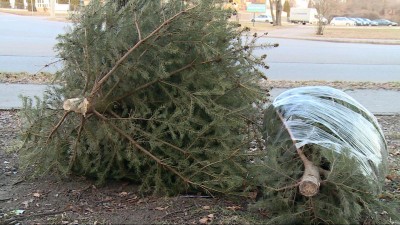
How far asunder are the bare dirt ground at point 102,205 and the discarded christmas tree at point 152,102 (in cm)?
14

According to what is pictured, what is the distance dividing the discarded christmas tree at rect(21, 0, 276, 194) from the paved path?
13.0 feet

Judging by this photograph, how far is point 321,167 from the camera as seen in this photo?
3.47 meters

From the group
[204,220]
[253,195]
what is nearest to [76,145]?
[204,220]

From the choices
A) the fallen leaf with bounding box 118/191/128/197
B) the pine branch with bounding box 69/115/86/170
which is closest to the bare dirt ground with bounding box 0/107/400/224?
the fallen leaf with bounding box 118/191/128/197

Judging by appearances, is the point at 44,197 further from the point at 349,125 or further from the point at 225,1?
the point at 349,125

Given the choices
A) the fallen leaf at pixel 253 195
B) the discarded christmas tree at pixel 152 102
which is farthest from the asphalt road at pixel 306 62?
the fallen leaf at pixel 253 195

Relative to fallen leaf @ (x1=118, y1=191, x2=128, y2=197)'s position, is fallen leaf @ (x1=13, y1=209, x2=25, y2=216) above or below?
above

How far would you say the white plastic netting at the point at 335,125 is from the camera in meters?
3.57

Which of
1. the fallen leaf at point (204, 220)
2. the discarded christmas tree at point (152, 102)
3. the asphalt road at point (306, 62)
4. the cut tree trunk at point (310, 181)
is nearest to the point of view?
the cut tree trunk at point (310, 181)

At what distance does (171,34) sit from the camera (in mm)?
3734

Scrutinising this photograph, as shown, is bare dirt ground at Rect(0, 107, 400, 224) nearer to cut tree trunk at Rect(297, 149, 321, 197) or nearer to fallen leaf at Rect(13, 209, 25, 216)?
fallen leaf at Rect(13, 209, 25, 216)

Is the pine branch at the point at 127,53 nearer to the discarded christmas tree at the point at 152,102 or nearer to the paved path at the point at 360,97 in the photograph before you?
the discarded christmas tree at the point at 152,102

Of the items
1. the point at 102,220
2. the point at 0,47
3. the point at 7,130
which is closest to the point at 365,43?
the point at 0,47

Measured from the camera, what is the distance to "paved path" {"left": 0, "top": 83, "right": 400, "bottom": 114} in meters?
7.78
